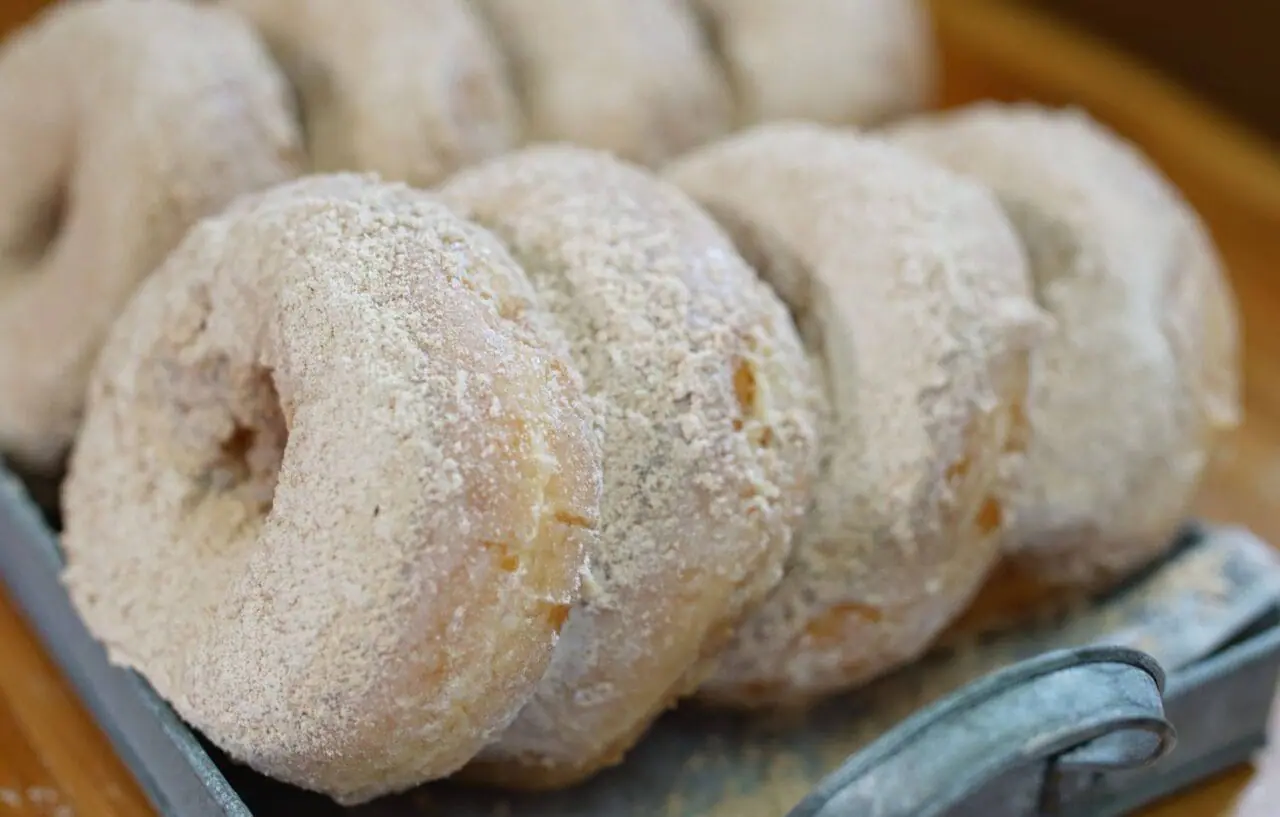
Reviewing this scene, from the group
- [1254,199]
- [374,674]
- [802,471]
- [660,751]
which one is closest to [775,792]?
[660,751]

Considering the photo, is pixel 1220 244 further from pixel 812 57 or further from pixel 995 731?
pixel 995 731

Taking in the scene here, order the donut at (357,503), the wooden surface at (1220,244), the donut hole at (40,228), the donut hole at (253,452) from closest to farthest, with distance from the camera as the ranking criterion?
the donut at (357,503), the donut hole at (253,452), the wooden surface at (1220,244), the donut hole at (40,228)

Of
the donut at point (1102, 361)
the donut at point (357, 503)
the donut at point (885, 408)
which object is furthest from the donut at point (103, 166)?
the donut at point (1102, 361)

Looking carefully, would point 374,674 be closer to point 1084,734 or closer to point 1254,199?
point 1084,734

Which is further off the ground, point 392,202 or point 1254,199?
point 392,202

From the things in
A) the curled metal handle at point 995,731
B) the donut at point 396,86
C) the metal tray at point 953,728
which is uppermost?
the donut at point 396,86

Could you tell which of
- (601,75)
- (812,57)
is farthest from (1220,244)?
(601,75)

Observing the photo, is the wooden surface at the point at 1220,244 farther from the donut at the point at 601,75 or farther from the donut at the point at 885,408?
the donut at the point at 601,75
